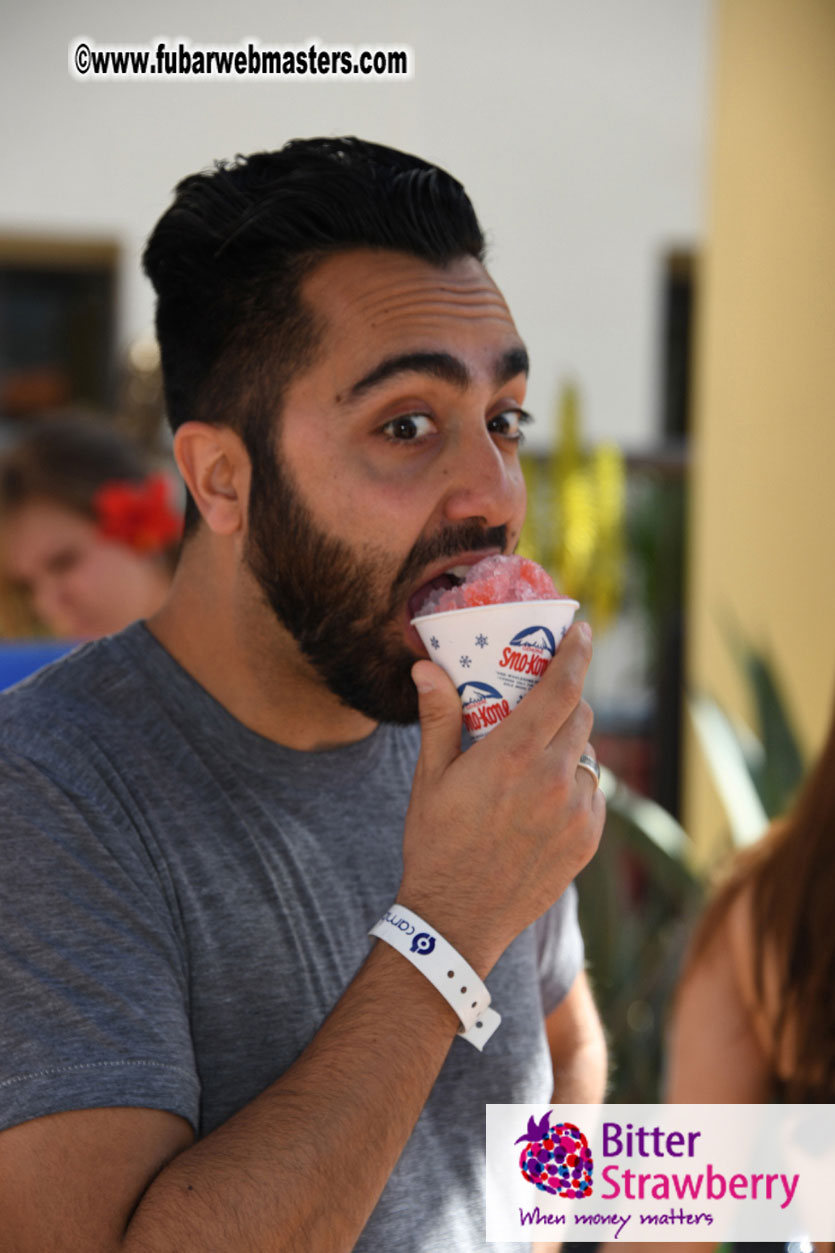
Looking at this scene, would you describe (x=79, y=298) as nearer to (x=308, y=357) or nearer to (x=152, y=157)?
(x=152, y=157)

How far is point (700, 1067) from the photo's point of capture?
6.14 ft

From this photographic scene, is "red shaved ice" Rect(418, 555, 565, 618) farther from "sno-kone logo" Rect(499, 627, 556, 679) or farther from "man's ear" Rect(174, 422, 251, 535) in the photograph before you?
"man's ear" Rect(174, 422, 251, 535)

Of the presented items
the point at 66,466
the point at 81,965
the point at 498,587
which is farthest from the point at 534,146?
the point at 81,965

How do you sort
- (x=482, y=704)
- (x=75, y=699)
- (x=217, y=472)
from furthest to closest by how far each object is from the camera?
(x=217, y=472) < (x=75, y=699) < (x=482, y=704)

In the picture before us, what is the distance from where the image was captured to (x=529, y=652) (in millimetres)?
1115

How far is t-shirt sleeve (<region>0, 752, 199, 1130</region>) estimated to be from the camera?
0.98 meters

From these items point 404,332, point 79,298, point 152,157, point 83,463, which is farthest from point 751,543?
point 79,298

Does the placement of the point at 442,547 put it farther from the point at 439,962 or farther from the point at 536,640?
the point at 439,962

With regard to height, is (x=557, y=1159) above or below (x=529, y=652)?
below

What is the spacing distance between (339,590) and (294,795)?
208 mm

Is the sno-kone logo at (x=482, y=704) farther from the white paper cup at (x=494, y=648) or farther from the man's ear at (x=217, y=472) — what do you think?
the man's ear at (x=217, y=472)

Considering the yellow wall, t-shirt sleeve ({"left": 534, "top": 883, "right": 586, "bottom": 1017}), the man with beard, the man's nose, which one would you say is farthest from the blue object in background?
the yellow wall

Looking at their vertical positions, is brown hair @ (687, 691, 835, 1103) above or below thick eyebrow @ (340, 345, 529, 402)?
below

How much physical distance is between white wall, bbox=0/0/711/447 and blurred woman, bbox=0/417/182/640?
2.55 m
